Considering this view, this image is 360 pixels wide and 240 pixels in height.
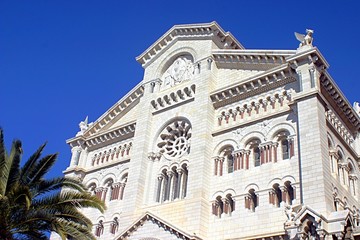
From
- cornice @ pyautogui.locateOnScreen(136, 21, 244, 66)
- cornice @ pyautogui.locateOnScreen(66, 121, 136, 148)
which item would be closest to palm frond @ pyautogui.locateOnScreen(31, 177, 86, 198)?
cornice @ pyautogui.locateOnScreen(66, 121, 136, 148)

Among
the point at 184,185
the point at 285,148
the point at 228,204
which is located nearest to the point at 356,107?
the point at 285,148

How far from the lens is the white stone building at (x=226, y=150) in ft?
74.0

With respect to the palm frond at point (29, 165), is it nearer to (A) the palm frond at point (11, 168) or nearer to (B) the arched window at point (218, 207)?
(A) the palm frond at point (11, 168)

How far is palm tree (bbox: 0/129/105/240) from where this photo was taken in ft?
61.7

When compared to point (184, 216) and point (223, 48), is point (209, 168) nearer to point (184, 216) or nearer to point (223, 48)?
point (184, 216)

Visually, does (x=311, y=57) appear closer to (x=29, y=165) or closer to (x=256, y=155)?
(x=256, y=155)

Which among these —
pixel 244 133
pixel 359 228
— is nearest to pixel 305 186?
pixel 359 228

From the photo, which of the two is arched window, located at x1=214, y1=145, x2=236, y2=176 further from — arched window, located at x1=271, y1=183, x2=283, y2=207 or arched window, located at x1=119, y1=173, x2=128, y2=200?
arched window, located at x1=119, y1=173, x2=128, y2=200

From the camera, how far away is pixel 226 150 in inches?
1058

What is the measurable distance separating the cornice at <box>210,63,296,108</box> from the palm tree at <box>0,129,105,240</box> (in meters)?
10.6

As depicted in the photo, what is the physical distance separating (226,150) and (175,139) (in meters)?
4.34

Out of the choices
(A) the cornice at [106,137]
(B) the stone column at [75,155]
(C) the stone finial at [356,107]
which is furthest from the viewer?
(B) the stone column at [75,155]

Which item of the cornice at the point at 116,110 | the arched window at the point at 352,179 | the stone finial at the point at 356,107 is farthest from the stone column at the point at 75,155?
→ the stone finial at the point at 356,107

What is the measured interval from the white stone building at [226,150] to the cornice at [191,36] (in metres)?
0.08
